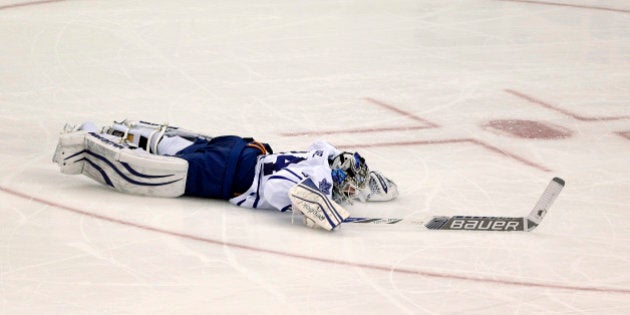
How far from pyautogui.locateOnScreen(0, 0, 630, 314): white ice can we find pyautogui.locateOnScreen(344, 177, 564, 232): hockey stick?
0.06 metres

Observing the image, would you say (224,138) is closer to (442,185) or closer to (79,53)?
(442,185)

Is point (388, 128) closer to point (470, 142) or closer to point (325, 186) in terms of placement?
point (470, 142)

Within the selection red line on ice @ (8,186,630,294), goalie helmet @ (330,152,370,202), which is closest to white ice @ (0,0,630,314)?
red line on ice @ (8,186,630,294)

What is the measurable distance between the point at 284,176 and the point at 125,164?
2.22 feet

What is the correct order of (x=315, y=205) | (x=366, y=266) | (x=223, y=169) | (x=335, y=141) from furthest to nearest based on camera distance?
(x=335, y=141), (x=223, y=169), (x=315, y=205), (x=366, y=266)

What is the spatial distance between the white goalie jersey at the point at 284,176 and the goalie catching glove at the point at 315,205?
0.08 meters

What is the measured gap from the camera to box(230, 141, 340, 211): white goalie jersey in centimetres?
485

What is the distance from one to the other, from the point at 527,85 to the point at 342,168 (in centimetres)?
321

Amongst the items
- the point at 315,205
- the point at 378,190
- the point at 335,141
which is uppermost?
the point at 315,205

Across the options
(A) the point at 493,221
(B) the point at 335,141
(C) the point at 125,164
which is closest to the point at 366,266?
(A) the point at 493,221

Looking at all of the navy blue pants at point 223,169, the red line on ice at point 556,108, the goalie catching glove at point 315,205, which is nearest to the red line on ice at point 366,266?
the goalie catching glove at point 315,205

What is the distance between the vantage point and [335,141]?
6.34 meters

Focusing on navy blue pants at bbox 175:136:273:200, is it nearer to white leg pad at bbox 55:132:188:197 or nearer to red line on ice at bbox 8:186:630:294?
white leg pad at bbox 55:132:188:197

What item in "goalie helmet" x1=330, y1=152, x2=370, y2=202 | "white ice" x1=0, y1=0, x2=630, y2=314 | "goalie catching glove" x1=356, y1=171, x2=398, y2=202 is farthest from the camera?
"goalie catching glove" x1=356, y1=171, x2=398, y2=202
